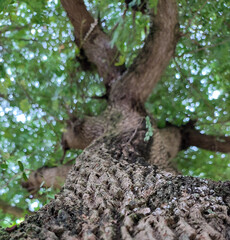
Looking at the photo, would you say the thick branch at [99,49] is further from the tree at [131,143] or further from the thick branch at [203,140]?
the thick branch at [203,140]

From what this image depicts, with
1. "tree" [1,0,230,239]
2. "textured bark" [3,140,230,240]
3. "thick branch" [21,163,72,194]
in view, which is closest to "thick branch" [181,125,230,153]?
"tree" [1,0,230,239]

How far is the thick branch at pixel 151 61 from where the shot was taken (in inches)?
127

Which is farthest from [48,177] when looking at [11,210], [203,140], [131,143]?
[203,140]

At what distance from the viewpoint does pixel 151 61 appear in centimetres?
335

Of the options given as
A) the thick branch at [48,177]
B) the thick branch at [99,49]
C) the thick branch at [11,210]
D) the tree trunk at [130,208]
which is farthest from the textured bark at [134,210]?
the thick branch at [99,49]

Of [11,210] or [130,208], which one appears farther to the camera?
[11,210]

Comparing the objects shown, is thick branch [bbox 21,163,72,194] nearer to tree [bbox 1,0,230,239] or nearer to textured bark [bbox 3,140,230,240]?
tree [bbox 1,0,230,239]

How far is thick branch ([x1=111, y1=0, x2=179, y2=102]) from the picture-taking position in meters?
3.22

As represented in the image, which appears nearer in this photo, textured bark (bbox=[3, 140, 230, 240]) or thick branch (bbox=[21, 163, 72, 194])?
textured bark (bbox=[3, 140, 230, 240])

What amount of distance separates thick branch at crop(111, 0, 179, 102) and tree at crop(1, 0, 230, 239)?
0.01m

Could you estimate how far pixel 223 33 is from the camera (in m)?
3.46

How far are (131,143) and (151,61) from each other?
1310 mm

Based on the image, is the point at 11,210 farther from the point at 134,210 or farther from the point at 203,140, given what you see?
the point at 203,140

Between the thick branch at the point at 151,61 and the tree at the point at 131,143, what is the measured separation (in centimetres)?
1
